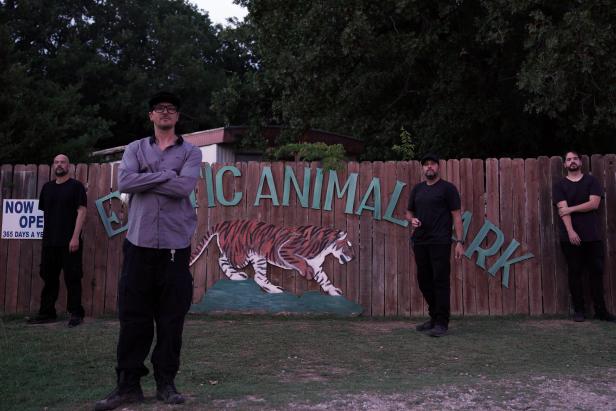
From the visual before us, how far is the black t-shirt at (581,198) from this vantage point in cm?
679

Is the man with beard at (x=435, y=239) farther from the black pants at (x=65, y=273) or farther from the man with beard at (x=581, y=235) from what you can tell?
the black pants at (x=65, y=273)

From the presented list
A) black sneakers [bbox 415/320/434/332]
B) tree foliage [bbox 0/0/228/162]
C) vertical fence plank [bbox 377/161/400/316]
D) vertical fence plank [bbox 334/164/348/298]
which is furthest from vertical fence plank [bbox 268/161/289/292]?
tree foliage [bbox 0/0/228/162]

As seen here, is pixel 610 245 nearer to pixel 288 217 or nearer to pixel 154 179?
pixel 288 217

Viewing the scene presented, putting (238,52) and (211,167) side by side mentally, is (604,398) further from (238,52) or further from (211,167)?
(238,52)

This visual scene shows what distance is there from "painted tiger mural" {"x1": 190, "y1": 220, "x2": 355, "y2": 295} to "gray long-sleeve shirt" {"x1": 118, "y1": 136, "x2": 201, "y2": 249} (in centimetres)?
320

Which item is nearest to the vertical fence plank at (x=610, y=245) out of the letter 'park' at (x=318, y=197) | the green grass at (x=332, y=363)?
the green grass at (x=332, y=363)

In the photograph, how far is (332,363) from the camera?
16.3 ft

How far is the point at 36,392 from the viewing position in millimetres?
4082

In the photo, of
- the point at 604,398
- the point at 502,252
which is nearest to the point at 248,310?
the point at 502,252

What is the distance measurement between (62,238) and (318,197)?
301cm

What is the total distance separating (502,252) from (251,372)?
3.88 metres

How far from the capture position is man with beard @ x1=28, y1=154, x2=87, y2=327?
6684 mm

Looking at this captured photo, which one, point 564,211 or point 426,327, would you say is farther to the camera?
point 564,211

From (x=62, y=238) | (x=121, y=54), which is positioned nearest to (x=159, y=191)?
(x=62, y=238)
